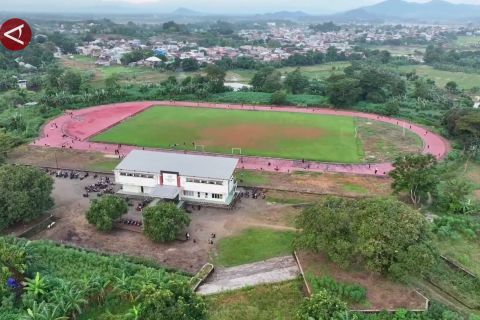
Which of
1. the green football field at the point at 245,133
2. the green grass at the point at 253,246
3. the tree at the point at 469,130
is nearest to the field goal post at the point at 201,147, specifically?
the green football field at the point at 245,133

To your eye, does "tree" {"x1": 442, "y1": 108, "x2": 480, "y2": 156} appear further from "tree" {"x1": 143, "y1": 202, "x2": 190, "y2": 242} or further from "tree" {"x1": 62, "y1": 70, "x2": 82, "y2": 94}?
"tree" {"x1": 62, "y1": 70, "x2": 82, "y2": 94}

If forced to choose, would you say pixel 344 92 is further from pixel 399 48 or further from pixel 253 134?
pixel 399 48

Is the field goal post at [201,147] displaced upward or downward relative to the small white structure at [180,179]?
downward

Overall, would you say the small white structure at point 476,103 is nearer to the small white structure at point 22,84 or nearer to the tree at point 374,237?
the tree at point 374,237

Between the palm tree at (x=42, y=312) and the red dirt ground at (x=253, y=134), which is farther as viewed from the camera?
the red dirt ground at (x=253, y=134)

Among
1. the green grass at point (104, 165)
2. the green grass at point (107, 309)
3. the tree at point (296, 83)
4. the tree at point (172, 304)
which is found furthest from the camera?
the tree at point (296, 83)

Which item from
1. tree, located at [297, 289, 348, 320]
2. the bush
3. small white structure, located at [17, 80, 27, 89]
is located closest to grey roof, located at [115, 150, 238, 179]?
the bush

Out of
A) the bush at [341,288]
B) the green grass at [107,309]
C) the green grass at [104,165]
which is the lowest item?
the green grass at [104,165]

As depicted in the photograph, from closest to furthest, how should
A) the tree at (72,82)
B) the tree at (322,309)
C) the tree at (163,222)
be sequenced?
the tree at (322,309), the tree at (163,222), the tree at (72,82)
